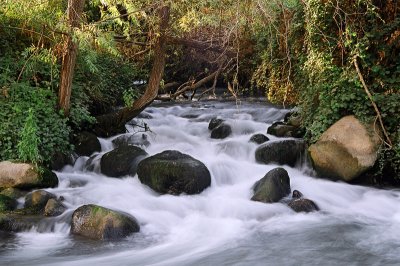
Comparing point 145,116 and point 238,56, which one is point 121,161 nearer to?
point 238,56

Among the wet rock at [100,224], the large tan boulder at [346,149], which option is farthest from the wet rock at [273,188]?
the wet rock at [100,224]

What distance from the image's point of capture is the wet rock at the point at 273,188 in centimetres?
718

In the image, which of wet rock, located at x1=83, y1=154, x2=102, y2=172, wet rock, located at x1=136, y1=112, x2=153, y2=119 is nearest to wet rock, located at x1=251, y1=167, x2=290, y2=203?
wet rock, located at x1=83, y1=154, x2=102, y2=172

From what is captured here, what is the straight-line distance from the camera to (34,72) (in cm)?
835

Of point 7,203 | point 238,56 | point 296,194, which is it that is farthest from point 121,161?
point 296,194

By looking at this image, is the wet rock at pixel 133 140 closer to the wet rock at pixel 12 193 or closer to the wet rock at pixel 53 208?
the wet rock at pixel 12 193

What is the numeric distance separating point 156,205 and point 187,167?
0.88 metres

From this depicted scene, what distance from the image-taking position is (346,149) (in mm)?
7652

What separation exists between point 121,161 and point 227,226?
287 centimetres

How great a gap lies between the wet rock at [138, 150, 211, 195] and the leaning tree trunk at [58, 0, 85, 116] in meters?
2.09

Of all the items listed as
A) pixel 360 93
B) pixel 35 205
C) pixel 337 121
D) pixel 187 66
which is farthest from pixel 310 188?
pixel 187 66

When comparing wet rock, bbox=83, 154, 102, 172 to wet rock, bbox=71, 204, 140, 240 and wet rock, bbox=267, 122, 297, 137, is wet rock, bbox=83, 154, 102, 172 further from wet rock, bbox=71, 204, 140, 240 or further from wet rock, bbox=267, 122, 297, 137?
wet rock, bbox=267, 122, 297, 137

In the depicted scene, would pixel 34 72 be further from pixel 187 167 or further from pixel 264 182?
pixel 264 182

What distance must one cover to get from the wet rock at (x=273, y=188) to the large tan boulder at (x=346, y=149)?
0.95 metres
